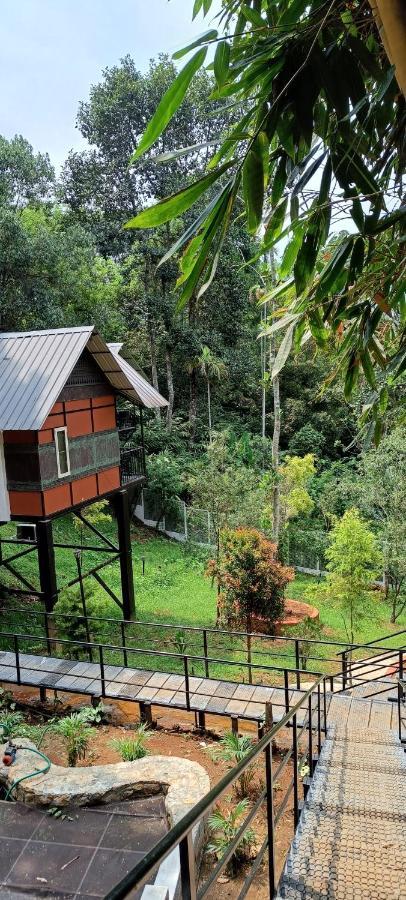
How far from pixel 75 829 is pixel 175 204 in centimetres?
658

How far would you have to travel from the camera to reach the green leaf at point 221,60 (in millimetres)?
1351

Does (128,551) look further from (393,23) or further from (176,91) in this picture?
(393,23)

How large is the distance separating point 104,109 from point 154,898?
26.4m

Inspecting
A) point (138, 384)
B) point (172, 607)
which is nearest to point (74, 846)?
point (138, 384)

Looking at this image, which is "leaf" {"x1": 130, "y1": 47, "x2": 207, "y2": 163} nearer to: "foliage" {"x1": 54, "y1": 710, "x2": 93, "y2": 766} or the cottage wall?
"foliage" {"x1": 54, "y1": 710, "x2": 93, "y2": 766}

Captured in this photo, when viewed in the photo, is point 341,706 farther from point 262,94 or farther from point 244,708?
point 262,94

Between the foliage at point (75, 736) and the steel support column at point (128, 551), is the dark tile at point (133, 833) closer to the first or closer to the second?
the foliage at point (75, 736)

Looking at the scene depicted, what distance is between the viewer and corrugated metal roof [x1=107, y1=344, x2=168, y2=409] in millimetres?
12678

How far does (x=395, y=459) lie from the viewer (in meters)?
16.1

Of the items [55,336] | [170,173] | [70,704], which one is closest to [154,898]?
[70,704]

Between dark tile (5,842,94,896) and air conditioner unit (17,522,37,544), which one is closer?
dark tile (5,842,94,896)

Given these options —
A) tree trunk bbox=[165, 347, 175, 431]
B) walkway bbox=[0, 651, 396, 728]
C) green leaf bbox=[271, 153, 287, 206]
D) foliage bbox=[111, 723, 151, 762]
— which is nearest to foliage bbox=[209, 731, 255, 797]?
walkway bbox=[0, 651, 396, 728]

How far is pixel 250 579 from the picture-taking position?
12078 millimetres

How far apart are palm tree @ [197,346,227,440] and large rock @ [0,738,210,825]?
59.4 feet
